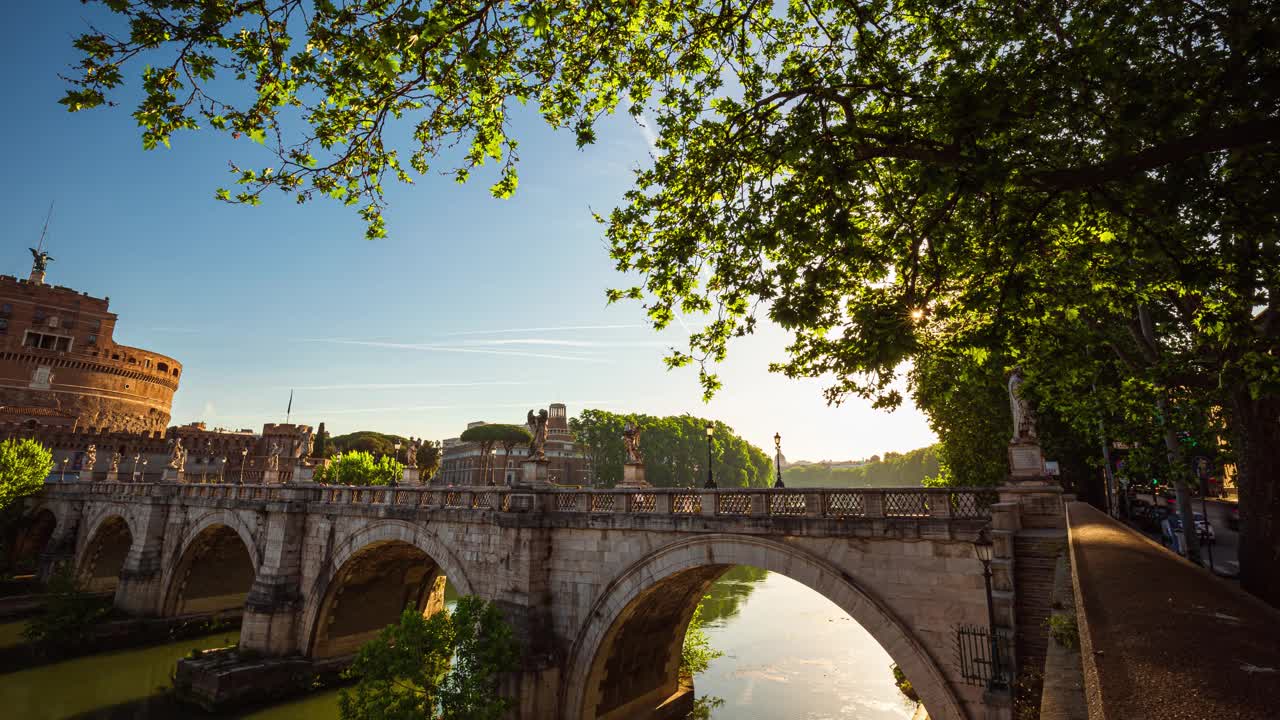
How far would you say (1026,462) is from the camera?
10.3 meters

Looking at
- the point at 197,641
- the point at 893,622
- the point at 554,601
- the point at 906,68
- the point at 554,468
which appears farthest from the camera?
the point at 554,468

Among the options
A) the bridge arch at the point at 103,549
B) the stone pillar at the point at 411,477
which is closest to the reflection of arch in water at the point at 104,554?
the bridge arch at the point at 103,549

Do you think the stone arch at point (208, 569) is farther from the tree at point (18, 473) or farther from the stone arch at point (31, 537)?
the tree at point (18, 473)

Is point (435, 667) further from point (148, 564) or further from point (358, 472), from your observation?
point (358, 472)

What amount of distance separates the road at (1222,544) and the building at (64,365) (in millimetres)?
76064

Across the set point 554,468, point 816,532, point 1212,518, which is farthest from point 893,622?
point 554,468

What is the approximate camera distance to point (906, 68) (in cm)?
682

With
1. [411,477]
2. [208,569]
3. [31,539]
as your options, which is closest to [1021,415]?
[411,477]

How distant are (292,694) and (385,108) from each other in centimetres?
2252

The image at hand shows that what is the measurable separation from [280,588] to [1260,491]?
85.9ft

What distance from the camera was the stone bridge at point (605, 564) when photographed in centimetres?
1078

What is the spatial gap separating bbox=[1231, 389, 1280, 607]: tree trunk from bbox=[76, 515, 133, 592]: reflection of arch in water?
44.4m

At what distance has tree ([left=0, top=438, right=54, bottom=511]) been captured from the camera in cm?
3644

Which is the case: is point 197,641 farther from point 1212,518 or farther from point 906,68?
point 1212,518
